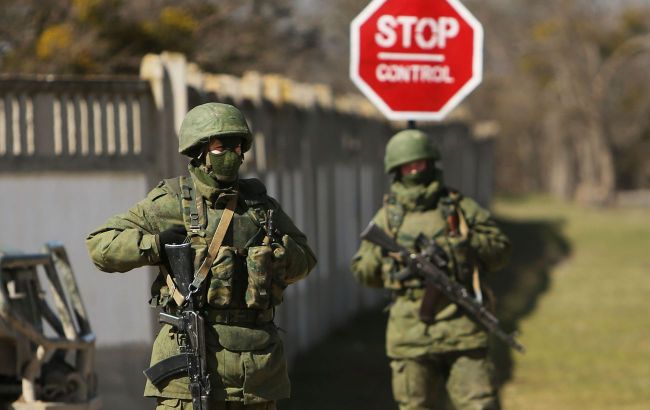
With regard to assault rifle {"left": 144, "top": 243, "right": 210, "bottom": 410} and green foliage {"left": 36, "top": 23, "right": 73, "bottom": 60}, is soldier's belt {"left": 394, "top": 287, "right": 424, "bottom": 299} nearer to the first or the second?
assault rifle {"left": 144, "top": 243, "right": 210, "bottom": 410}

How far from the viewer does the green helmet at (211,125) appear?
6285mm

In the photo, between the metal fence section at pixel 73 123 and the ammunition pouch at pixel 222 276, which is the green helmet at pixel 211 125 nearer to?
the ammunition pouch at pixel 222 276

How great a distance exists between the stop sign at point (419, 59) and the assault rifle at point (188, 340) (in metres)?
2.99

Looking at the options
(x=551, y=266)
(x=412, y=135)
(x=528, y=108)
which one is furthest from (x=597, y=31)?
(x=412, y=135)

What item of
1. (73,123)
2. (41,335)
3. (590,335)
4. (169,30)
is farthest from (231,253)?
(590,335)

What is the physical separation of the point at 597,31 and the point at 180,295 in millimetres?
60147

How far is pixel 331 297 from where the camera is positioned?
17.5 m

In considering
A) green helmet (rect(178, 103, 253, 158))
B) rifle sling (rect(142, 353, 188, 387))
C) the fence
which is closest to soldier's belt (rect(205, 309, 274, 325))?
rifle sling (rect(142, 353, 188, 387))

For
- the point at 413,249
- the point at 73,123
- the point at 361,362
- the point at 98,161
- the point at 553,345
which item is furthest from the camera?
the point at 553,345

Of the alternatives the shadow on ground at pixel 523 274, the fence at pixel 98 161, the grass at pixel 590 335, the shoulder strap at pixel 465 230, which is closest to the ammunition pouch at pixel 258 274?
the shoulder strap at pixel 465 230

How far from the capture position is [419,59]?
29.5 feet

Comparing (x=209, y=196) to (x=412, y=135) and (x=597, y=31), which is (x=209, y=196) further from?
(x=597, y=31)

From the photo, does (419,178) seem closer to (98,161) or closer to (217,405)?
(98,161)

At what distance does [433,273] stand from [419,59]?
48.3 inches
